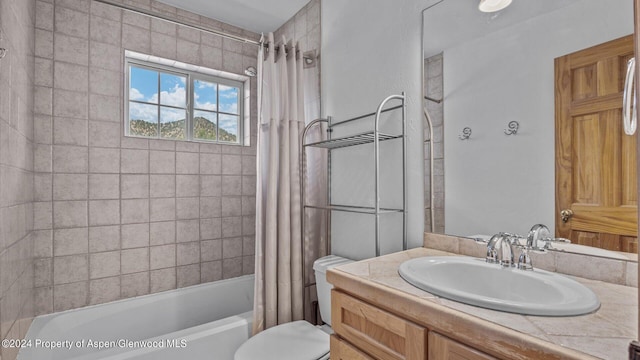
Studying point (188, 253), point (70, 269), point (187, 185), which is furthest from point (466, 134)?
point (70, 269)

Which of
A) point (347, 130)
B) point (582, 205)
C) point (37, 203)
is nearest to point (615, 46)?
point (582, 205)

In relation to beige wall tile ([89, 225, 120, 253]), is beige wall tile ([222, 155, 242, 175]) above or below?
above

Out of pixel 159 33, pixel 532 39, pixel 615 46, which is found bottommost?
pixel 615 46

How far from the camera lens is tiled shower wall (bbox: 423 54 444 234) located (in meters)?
1.25

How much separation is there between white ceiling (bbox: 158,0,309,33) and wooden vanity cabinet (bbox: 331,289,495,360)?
2114mm

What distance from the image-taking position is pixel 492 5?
110cm

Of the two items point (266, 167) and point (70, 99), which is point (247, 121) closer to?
point (266, 167)

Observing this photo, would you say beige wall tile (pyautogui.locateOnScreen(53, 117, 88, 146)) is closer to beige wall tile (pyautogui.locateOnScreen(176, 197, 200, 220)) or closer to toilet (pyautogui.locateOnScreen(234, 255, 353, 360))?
beige wall tile (pyautogui.locateOnScreen(176, 197, 200, 220))

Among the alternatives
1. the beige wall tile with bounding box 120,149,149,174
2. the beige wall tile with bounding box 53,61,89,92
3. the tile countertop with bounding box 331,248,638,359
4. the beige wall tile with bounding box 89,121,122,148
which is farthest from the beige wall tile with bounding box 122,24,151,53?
the tile countertop with bounding box 331,248,638,359

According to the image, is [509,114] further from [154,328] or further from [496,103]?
[154,328]

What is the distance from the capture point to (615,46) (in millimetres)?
820

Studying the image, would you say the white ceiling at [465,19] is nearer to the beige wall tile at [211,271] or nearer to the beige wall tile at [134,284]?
the beige wall tile at [211,271]

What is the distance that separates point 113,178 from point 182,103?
79cm

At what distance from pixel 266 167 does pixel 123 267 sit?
50.9 inches
